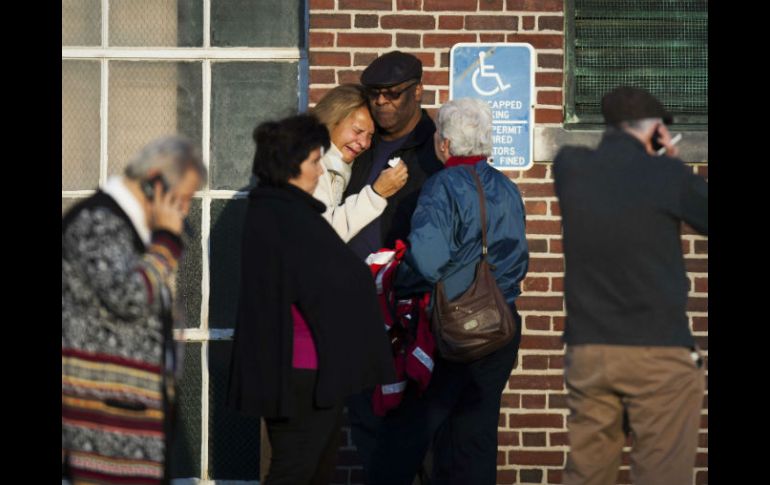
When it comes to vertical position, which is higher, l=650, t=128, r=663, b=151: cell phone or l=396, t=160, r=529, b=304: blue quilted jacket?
l=650, t=128, r=663, b=151: cell phone

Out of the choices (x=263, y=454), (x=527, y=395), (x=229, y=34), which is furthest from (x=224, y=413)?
(x=229, y=34)

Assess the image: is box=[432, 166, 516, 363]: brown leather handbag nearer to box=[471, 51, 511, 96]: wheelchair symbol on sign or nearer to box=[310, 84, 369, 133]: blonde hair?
box=[310, 84, 369, 133]: blonde hair

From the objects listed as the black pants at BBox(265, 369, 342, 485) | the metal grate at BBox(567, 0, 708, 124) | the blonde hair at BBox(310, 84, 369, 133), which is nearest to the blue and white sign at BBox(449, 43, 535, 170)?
the metal grate at BBox(567, 0, 708, 124)

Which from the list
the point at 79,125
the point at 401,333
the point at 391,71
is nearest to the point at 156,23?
the point at 79,125

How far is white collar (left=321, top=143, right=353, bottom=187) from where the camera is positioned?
5.62 metres

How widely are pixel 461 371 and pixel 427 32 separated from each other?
1895 mm

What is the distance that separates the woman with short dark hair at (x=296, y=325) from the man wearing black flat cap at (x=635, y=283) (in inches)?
32.2

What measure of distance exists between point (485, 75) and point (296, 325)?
7.25 feet

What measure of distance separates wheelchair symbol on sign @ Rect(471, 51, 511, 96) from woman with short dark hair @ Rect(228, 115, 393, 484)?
5.83ft

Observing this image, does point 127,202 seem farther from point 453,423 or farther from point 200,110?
point 200,110

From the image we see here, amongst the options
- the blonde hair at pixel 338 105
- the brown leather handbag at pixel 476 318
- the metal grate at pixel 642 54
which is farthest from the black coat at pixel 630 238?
the metal grate at pixel 642 54

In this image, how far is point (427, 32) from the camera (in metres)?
6.23

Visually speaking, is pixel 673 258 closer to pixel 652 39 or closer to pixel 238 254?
pixel 652 39

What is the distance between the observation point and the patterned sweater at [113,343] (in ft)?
12.8
